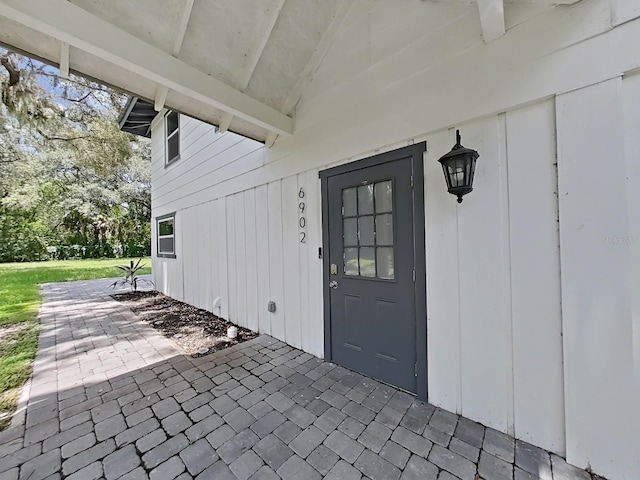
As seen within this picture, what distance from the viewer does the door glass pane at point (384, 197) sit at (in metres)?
2.53

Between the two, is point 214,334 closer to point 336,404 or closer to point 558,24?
point 336,404

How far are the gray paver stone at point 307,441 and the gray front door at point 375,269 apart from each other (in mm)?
903

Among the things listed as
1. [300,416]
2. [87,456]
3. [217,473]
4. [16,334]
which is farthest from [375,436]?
[16,334]

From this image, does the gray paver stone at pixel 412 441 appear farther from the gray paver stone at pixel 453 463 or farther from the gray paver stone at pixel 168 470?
the gray paver stone at pixel 168 470

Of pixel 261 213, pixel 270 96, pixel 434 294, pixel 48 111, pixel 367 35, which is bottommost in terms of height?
pixel 434 294

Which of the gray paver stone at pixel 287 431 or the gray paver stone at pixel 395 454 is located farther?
the gray paver stone at pixel 287 431

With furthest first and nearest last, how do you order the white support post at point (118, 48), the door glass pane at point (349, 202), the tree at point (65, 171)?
1. the tree at point (65, 171)
2. the door glass pane at point (349, 202)
3. the white support post at point (118, 48)

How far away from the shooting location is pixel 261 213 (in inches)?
156

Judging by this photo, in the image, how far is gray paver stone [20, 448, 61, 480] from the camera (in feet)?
5.32

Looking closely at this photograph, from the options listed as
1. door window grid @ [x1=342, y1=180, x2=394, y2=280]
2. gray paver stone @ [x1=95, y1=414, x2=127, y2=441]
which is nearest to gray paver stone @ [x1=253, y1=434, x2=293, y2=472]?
gray paver stone @ [x1=95, y1=414, x2=127, y2=441]

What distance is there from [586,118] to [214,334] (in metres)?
4.56

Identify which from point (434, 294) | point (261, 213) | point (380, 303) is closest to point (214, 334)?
point (261, 213)

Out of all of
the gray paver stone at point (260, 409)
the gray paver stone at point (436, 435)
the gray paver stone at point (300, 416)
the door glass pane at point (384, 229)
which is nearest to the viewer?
Answer: the gray paver stone at point (436, 435)

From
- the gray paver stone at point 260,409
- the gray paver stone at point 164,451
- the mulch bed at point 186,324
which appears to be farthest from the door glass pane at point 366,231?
the mulch bed at point 186,324
